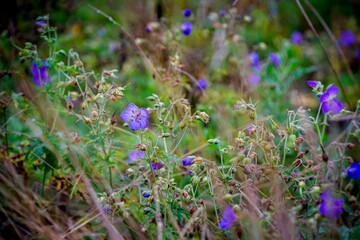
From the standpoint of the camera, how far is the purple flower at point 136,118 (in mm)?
1444

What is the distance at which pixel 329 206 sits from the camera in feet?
4.18

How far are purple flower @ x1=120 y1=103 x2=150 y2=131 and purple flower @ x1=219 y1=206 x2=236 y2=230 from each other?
1.21 ft

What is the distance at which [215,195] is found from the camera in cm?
143

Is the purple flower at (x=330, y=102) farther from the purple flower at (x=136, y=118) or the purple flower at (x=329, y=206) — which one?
the purple flower at (x=136, y=118)

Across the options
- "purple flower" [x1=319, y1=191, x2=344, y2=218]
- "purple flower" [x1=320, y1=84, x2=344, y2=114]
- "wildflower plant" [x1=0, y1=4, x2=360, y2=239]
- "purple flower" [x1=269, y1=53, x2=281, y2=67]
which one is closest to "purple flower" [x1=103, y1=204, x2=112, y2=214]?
"wildflower plant" [x1=0, y1=4, x2=360, y2=239]

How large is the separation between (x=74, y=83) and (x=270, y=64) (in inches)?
54.2

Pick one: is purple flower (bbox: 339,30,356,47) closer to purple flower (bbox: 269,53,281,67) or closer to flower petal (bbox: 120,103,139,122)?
purple flower (bbox: 269,53,281,67)

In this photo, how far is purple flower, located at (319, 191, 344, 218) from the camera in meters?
1.27

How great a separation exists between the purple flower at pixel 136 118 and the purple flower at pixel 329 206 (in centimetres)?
57

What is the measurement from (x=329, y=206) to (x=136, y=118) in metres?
0.62

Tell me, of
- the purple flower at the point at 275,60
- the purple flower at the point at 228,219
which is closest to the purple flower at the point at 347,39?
the purple flower at the point at 275,60

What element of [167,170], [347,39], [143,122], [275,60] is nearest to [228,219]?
[167,170]

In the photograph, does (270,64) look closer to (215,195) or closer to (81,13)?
(215,195)

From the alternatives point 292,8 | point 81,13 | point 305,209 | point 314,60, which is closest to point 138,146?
point 305,209
